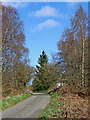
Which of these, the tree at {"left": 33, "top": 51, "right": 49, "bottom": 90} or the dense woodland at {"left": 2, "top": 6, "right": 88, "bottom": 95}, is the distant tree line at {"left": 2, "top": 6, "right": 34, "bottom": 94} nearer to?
the dense woodland at {"left": 2, "top": 6, "right": 88, "bottom": 95}

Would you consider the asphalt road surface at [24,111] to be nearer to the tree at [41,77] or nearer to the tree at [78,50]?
the tree at [78,50]

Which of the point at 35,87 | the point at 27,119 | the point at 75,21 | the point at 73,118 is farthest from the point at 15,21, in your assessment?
the point at 35,87

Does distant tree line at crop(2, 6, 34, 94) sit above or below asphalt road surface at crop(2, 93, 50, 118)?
above

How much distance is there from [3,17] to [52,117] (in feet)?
30.9

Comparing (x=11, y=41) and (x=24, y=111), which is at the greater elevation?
(x=11, y=41)

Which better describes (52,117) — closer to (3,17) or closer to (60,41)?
(3,17)

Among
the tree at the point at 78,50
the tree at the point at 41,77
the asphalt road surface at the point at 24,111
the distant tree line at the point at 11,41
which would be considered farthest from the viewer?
the tree at the point at 41,77

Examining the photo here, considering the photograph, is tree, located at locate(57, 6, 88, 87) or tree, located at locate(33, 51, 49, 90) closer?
tree, located at locate(57, 6, 88, 87)

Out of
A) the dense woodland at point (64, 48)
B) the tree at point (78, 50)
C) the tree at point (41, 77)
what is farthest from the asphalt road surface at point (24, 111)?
the tree at point (41, 77)

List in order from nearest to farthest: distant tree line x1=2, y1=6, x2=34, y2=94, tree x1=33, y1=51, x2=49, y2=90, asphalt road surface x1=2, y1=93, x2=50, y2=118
Result: asphalt road surface x1=2, y1=93, x2=50, y2=118
distant tree line x1=2, y1=6, x2=34, y2=94
tree x1=33, y1=51, x2=49, y2=90

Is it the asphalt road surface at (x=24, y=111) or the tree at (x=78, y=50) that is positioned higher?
the tree at (x=78, y=50)

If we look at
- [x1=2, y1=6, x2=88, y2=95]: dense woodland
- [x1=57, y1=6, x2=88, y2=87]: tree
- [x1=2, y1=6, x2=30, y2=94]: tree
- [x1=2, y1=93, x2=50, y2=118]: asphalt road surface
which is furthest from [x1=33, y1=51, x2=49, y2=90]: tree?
[x1=2, y1=93, x2=50, y2=118]: asphalt road surface

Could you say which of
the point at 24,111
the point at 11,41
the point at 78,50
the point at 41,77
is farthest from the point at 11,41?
the point at 41,77

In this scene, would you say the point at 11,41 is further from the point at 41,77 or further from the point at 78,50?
the point at 41,77
